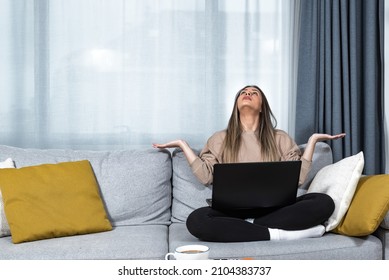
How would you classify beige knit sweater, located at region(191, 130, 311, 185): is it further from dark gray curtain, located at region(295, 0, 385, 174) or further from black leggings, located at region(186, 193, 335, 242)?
dark gray curtain, located at region(295, 0, 385, 174)

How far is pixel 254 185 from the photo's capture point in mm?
2064

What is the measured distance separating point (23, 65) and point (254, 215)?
1.75 m

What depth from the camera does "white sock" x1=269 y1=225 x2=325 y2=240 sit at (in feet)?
6.97

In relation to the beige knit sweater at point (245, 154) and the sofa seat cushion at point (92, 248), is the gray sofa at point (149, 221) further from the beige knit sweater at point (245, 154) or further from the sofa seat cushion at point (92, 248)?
the beige knit sweater at point (245, 154)

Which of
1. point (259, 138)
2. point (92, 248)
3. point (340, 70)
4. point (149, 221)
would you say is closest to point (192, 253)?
point (92, 248)

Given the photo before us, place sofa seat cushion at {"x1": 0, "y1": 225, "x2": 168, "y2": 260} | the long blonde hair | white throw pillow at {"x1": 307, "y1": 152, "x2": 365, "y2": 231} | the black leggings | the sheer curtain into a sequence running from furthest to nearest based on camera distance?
the sheer curtain → the long blonde hair → white throw pillow at {"x1": 307, "y1": 152, "x2": 365, "y2": 231} → the black leggings → sofa seat cushion at {"x1": 0, "y1": 225, "x2": 168, "y2": 260}

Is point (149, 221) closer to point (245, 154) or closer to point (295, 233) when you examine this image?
point (245, 154)

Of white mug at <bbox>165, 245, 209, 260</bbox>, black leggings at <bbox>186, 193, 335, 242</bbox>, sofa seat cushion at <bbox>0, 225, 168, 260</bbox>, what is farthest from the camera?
black leggings at <bbox>186, 193, 335, 242</bbox>

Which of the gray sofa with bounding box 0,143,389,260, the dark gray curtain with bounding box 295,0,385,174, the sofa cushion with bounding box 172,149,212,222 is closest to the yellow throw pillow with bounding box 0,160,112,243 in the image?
the gray sofa with bounding box 0,143,389,260

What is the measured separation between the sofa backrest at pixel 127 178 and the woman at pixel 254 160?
0.48 ft

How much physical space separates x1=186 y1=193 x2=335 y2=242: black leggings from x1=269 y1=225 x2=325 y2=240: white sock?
0.02 m

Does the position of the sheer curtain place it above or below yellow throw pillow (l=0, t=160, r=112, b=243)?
above

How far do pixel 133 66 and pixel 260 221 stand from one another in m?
1.40
